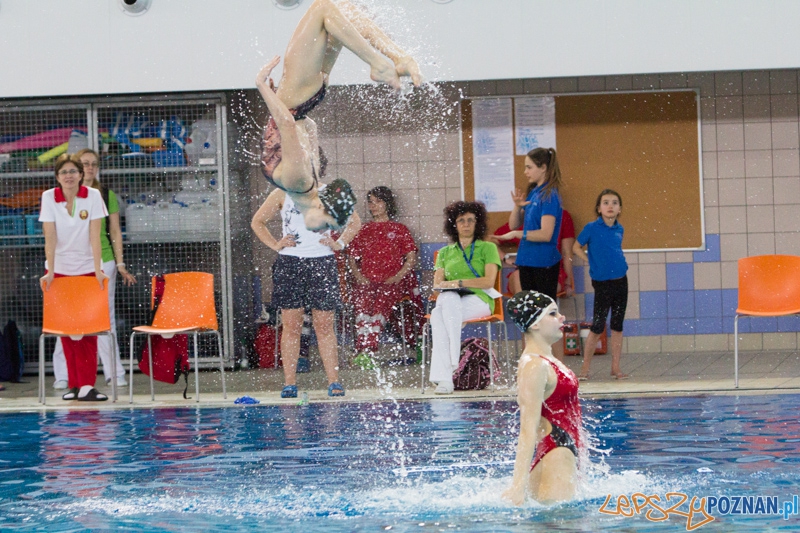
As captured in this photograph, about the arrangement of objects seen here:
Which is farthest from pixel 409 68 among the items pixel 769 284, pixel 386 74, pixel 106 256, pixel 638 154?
pixel 638 154

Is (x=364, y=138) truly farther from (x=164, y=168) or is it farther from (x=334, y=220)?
(x=334, y=220)

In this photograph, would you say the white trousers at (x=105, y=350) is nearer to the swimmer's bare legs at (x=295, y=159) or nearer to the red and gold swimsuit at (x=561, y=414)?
the swimmer's bare legs at (x=295, y=159)

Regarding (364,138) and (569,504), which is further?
(364,138)

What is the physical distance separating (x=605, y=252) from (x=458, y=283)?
1137mm

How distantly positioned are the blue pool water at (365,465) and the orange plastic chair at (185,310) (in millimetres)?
765

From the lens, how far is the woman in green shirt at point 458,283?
7.42 m

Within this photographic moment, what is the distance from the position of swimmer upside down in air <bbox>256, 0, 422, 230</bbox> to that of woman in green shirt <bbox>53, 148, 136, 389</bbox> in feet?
11.5

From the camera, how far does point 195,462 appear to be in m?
5.24

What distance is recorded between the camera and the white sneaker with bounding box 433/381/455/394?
7.37 m

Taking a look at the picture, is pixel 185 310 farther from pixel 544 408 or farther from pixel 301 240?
pixel 544 408

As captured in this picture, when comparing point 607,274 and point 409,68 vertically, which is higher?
point 409,68

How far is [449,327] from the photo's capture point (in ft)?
24.3

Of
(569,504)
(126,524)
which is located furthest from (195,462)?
(569,504)

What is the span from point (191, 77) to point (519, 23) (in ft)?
9.20
